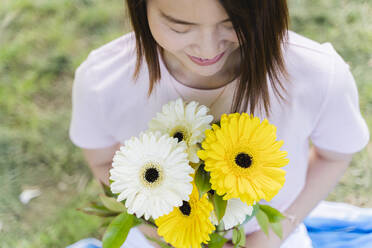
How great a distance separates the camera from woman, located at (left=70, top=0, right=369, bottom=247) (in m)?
0.60

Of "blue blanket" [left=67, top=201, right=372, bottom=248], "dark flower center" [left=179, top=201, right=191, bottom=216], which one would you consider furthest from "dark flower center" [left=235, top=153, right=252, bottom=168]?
"blue blanket" [left=67, top=201, right=372, bottom=248]

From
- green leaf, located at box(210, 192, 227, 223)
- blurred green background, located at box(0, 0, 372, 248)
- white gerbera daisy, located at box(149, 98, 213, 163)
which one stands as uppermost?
white gerbera daisy, located at box(149, 98, 213, 163)

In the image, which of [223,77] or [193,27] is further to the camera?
[223,77]

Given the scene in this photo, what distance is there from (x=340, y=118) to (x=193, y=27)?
42 centimetres

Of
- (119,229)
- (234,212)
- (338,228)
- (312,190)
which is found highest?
(234,212)

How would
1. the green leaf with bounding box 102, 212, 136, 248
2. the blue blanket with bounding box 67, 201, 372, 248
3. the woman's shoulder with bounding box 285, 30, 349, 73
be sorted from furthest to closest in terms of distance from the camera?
1. the blue blanket with bounding box 67, 201, 372, 248
2. the woman's shoulder with bounding box 285, 30, 349, 73
3. the green leaf with bounding box 102, 212, 136, 248

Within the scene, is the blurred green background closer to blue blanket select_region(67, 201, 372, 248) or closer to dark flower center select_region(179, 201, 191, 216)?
blue blanket select_region(67, 201, 372, 248)

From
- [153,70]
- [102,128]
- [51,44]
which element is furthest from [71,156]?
[153,70]

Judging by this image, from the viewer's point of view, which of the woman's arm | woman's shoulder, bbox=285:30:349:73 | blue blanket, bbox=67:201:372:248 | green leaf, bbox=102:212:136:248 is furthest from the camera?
blue blanket, bbox=67:201:372:248

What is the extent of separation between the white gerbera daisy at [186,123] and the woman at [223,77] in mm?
104

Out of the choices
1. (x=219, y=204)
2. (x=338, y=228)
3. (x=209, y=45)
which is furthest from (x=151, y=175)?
(x=338, y=228)

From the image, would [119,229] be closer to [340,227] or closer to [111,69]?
[111,69]

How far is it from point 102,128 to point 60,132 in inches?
38.8

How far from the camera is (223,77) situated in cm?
80
